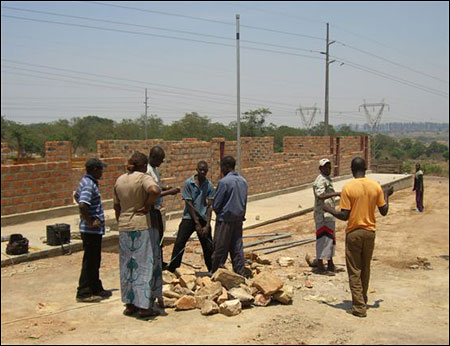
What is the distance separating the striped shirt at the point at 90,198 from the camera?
557cm

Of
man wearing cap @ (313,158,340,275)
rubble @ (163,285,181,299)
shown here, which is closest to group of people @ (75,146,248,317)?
rubble @ (163,285,181,299)

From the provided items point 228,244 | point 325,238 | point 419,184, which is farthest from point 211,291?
point 419,184

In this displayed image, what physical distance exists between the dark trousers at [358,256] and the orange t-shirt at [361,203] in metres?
0.08

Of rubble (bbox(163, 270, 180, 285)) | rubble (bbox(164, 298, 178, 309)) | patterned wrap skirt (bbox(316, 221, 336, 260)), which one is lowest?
rubble (bbox(164, 298, 178, 309))

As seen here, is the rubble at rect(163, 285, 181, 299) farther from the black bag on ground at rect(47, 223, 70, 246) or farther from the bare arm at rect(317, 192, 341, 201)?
the black bag on ground at rect(47, 223, 70, 246)

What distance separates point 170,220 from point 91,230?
6327mm

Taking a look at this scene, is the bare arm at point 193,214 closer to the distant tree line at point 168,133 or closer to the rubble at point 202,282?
the rubble at point 202,282

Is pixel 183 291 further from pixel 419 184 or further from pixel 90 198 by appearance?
pixel 419 184

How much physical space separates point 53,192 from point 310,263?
22.9 ft

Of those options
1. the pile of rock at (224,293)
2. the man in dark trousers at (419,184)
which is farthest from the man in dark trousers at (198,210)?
the man in dark trousers at (419,184)

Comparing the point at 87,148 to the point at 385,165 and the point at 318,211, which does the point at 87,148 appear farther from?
the point at 318,211

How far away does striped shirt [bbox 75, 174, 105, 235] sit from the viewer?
557cm

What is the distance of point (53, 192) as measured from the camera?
12.0m

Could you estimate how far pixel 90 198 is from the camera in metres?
5.60
